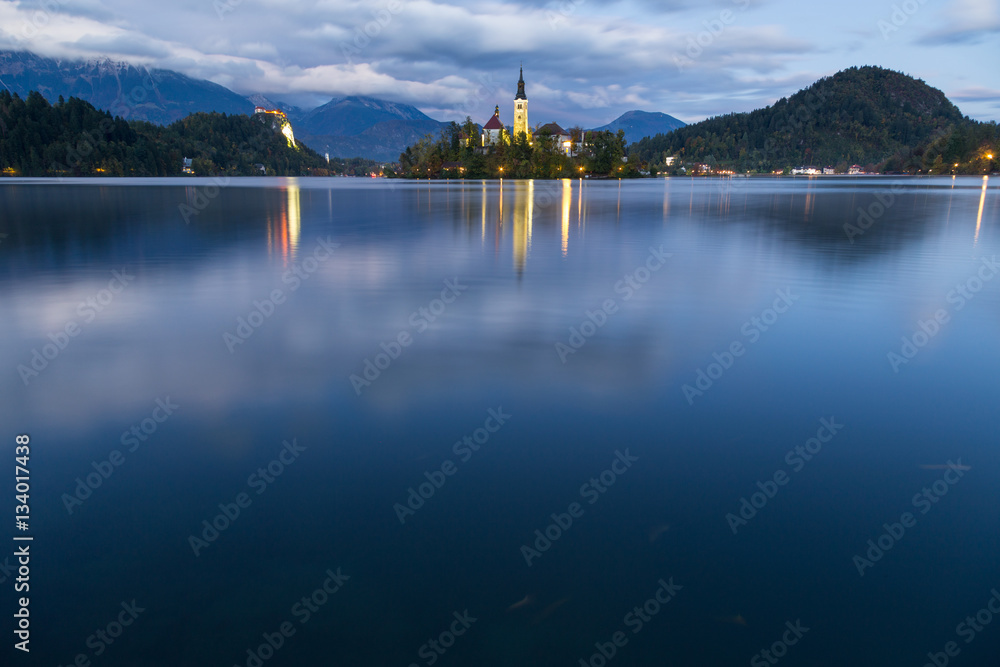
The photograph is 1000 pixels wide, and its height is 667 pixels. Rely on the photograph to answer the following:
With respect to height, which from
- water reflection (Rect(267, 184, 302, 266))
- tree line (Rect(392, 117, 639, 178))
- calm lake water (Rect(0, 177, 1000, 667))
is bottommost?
calm lake water (Rect(0, 177, 1000, 667))

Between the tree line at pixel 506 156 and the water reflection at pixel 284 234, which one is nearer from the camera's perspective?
the water reflection at pixel 284 234

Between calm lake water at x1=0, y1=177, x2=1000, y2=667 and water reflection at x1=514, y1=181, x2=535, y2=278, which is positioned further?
water reflection at x1=514, y1=181, x2=535, y2=278

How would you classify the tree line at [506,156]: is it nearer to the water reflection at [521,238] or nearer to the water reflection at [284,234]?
the water reflection at [521,238]

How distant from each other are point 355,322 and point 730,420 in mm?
8096

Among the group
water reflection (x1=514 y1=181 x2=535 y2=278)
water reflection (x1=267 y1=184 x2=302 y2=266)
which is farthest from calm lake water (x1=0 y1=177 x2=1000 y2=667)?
water reflection (x1=267 y1=184 x2=302 y2=266)

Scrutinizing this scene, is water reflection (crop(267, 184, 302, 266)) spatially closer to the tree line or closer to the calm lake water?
the calm lake water

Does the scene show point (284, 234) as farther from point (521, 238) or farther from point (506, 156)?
point (506, 156)

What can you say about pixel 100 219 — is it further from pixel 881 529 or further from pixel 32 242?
pixel 881 529

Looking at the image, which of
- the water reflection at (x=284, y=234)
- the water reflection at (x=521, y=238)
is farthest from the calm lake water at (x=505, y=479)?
the water reflection at (x=284, y=234)

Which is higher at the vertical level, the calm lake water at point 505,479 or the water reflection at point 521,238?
the water reflection at point 521,238

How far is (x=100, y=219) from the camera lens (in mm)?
38406

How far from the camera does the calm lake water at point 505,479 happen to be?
4.48m

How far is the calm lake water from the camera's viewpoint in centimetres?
448

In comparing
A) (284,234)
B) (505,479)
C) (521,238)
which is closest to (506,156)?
(284,234)
